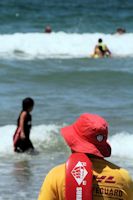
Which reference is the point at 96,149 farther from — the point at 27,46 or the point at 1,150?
the point at 27,46

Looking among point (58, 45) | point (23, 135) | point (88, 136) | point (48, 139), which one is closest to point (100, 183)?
point (88, 136)

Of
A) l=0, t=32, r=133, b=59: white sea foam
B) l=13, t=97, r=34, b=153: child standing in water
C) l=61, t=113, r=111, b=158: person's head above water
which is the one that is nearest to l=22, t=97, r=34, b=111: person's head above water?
l=13, t=97, r=34, b=153: child standing in water

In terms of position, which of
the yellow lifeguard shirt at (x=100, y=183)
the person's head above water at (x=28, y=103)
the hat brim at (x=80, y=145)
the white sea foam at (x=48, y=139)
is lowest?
the white sea foam at (x=48, y=139)

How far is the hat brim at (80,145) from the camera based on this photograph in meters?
3.03

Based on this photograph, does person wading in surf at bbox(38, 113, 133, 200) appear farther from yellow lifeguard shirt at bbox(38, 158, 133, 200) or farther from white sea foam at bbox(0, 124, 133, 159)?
white sea foam at bbox(0, 124, 133, 159)

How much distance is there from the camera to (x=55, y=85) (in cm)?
1778

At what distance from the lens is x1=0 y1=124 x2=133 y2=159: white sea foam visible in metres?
11.1

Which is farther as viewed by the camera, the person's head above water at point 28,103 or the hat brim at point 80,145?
the person's head above water at point 28,103

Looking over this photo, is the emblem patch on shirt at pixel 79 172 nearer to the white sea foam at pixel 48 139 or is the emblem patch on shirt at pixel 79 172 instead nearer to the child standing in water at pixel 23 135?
the child standing in water at pixel 23 135

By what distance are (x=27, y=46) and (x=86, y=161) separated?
24614mm

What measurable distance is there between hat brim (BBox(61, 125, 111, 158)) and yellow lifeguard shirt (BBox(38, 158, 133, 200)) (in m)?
0.05

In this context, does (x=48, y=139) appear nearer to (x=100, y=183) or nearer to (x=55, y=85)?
(x=55, y=85)

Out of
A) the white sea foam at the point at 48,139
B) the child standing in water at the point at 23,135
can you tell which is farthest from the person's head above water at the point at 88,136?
A: the white sea foam at the point at 48,139

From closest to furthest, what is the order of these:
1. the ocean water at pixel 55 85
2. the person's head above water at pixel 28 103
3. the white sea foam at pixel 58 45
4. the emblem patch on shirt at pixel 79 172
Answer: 1. the emblem patch on shirt at pixel 79 172
2. the ocean water at pixel 55 85
3. the person's head above water at pixel 28 103
4. the white sea foam at pixel 58 45
